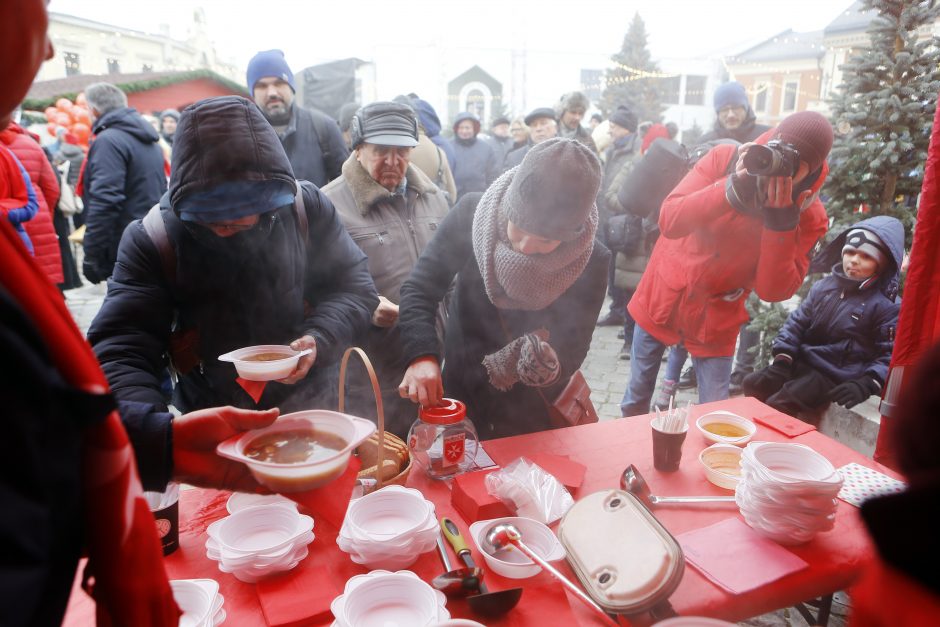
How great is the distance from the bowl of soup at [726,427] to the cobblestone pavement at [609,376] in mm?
1076

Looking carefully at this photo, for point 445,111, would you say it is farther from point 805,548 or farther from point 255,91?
point 805,548

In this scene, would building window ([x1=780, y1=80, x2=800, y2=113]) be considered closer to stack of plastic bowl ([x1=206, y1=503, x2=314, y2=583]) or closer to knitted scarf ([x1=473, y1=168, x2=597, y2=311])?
knitted scarf ([x1=473, y1=168, x2=597, y2=311])

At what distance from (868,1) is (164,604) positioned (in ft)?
20.4

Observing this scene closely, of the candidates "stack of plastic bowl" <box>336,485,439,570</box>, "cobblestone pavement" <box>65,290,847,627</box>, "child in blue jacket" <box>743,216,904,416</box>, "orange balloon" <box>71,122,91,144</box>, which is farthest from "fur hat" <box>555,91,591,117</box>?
"orange balloon" <box>71,122,91,144</box>

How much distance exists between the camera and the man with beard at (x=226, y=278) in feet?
6.58

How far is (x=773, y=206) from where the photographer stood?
2.98 m

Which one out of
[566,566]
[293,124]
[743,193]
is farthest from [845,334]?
[293,124]

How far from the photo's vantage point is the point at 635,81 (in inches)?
1191

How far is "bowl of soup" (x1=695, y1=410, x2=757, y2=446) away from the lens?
7.92 ft

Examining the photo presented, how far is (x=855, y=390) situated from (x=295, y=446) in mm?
3916

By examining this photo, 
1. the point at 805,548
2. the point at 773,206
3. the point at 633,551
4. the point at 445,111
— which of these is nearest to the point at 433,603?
the point at 633,551

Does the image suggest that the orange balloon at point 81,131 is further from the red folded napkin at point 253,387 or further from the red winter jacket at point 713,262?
the red winter jacket at point 713,262

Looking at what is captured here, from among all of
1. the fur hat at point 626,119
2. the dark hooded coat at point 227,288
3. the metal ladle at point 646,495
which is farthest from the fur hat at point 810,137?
the fur hat at point 626,119

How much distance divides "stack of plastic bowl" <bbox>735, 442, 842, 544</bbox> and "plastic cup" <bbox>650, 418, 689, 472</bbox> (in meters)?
0.29
